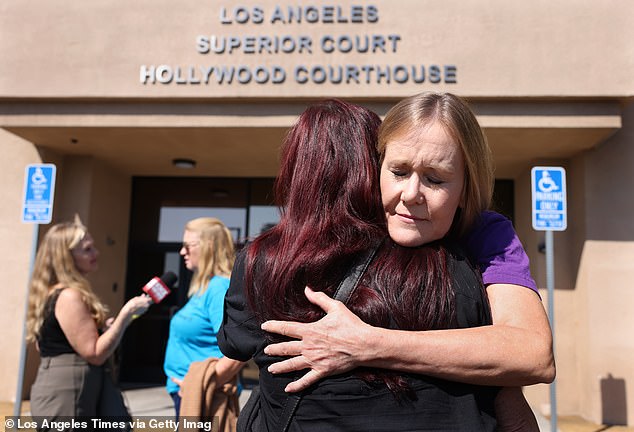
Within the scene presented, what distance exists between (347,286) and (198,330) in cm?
249

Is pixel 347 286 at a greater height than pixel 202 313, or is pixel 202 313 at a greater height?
pixel 347 286

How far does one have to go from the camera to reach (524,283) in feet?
4.00

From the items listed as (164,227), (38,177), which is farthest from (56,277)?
(164,227)

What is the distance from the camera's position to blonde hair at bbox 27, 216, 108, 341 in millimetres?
3461

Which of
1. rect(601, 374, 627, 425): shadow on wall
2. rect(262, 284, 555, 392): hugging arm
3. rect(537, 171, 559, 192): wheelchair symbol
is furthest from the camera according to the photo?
rect(601, 374, 627, 425): shadow on wall

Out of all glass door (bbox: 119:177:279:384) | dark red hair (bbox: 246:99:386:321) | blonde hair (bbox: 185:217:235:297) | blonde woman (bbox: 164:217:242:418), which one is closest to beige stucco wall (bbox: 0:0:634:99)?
glass door (bbox: 119:177:279:384)

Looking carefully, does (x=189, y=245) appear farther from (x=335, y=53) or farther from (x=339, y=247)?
(x=335, y=53)

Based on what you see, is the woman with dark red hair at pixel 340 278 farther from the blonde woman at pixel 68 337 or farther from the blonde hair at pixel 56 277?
the blonde hair at pixel 56 277

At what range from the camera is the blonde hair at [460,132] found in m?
1.23

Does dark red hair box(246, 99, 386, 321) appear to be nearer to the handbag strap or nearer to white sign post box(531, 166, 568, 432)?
the handbag strap

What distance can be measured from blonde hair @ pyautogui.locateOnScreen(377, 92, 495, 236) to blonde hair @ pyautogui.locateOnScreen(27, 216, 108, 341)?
2.84 metres

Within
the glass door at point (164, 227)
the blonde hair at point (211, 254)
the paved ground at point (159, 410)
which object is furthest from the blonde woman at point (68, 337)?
the glass door at point (164, 227)

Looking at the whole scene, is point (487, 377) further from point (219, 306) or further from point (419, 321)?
point (219, 306)

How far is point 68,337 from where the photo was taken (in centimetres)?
333
